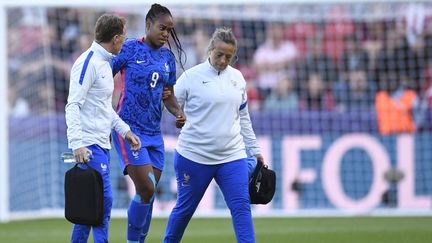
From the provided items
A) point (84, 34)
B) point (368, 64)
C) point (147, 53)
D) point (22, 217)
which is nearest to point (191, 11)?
point (84, 34)

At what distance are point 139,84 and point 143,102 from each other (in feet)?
0.52

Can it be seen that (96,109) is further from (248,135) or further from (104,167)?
(248,135)

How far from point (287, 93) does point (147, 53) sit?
28.9 ft

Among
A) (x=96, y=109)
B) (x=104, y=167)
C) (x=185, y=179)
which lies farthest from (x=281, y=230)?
(x=96, y=109)

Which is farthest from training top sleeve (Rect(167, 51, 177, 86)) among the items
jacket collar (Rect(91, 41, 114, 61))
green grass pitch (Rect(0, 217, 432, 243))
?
green grass pitch (Rect(0, 217, 432, 243))

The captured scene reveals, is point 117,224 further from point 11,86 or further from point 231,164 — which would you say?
point 231,164

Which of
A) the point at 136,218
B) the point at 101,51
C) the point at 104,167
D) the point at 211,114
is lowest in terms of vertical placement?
the point at 136,218

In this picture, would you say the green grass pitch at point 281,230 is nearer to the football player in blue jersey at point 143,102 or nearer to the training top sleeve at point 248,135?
the training top sleeve at point 248,135

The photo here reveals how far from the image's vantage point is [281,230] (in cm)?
1373

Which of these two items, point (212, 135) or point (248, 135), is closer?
point (212, 135)

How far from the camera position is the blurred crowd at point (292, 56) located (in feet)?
56.5

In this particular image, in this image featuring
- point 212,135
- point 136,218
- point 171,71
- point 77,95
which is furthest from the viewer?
point 171,71

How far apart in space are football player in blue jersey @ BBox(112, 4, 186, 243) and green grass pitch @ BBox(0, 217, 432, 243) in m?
3.08

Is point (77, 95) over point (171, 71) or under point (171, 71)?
under
